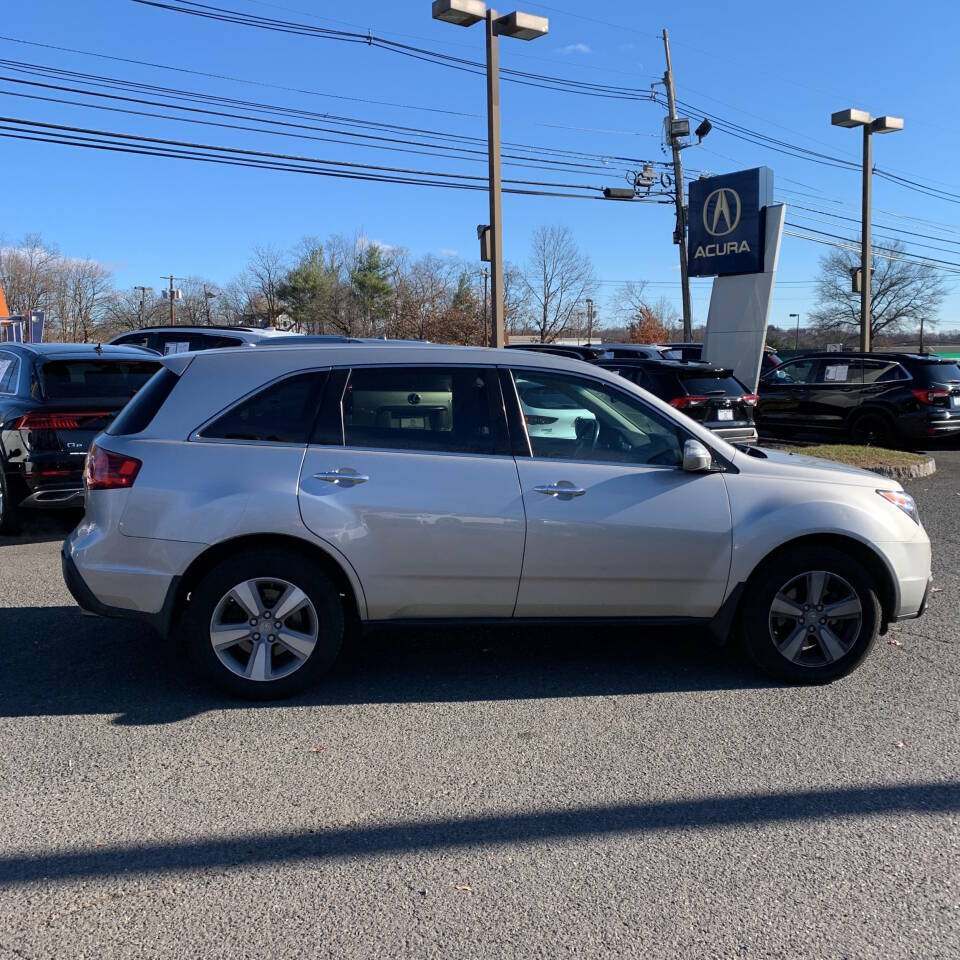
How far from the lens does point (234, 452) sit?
14.8ft

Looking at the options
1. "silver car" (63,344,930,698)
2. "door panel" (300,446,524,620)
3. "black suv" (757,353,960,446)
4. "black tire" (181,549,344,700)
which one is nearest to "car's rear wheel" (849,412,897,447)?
"black suv" (757,353,960,446)

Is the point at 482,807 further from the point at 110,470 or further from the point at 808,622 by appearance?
the point at 110,470

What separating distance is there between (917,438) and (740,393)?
506 cm

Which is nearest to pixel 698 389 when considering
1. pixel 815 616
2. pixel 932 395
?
pixel 932 395

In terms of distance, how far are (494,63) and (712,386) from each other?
6814 millimetres

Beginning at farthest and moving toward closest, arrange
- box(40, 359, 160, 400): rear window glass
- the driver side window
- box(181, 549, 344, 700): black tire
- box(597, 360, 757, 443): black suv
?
1. box(597, 360, 757, 443): black suv
2. box(40, 359, 160, 400): rear window glass
3. the driver side window
4. box(181, 549, 344, 700): black tire

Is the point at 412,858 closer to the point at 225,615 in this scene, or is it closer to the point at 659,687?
the point at 225,615

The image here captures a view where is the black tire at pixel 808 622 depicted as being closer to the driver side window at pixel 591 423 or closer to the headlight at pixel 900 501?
the headlight at pixel 900 501

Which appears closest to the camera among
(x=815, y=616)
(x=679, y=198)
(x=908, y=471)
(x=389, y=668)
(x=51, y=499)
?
(x=815, y=616)

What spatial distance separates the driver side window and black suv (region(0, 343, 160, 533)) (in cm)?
489

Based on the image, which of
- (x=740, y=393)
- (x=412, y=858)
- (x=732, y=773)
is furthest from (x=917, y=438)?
(x=412, y=858)

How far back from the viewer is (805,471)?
16.3ft

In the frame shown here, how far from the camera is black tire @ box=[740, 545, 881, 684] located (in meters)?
4.82

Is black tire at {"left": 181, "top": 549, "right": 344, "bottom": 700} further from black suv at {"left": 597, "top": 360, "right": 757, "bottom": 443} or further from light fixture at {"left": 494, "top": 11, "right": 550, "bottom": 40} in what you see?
light fixture at {"left": 494, "top": 11, "right": 550, "bottom": 40}
